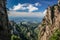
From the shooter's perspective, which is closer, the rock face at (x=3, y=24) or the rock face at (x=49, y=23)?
the rock face at (x=3, y=24)

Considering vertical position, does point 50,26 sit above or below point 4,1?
below

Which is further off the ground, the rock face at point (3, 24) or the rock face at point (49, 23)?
the rock face at point (3, 24)

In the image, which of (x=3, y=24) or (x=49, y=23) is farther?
(x=49, y=23)

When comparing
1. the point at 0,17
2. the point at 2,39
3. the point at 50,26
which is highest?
the point at 0,17

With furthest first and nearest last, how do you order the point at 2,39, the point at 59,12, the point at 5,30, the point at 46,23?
the point at 46,23, the point at 59,12, the point at 5,30, the point at 2,39

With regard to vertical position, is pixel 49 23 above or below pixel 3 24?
below

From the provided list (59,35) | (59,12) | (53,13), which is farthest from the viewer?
(53,13)

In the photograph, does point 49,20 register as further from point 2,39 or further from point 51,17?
point 2,39

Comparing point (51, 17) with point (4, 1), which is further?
point (51, 17)

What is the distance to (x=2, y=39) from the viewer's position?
55750 millimetres

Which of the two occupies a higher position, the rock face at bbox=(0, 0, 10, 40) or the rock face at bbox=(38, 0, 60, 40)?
the rock face at bbox=(0, 0, 10, 40)

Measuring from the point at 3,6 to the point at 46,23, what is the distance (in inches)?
4961

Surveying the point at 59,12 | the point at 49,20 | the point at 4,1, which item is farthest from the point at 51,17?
the point at 4,1

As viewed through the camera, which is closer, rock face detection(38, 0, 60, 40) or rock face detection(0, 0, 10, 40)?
rock face detection(0, 0, 10, 40)
